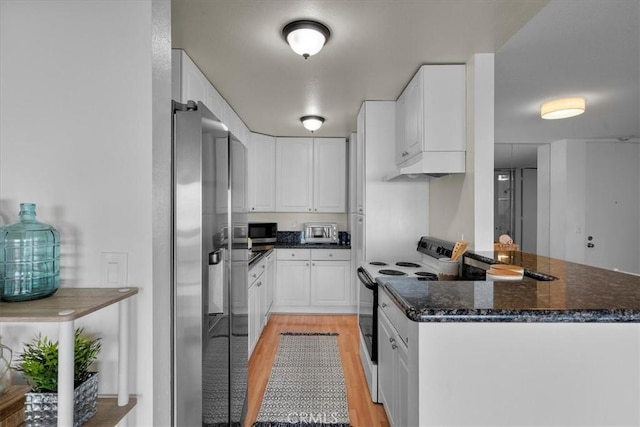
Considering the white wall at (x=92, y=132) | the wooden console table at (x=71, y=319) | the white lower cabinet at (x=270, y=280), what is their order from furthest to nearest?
the white lower cabinet at (x=270, y=280) → the white wall at (x=92, y=132) → the wooden console table at (x=71, y=319)

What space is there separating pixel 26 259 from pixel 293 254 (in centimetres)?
346

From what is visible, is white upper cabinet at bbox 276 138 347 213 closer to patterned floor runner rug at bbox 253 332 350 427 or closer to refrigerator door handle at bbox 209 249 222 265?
patterned floor runner rug at bbox 253 332 350 427

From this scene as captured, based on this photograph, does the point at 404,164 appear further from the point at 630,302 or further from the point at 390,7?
the point at 630,302

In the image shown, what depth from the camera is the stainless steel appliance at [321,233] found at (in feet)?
15.6

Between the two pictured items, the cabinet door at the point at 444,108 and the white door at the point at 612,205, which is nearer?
the cabinet door at the point at 444,108

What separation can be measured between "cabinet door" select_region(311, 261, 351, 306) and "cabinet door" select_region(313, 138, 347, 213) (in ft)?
2.58

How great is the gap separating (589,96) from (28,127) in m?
4.20

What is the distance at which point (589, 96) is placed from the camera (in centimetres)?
325

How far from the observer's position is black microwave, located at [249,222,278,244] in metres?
4.49

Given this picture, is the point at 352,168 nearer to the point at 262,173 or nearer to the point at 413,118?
the point at 262,173

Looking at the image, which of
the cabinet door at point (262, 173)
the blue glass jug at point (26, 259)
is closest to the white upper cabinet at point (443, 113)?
the blue glass jug at point (26, 259)

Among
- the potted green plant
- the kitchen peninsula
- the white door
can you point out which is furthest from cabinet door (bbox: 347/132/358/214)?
the white door

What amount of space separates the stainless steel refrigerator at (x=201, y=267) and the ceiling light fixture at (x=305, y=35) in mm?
678

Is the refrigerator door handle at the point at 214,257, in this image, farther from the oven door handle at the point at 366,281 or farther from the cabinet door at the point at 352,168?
the cabinet door at the point at 352,168
